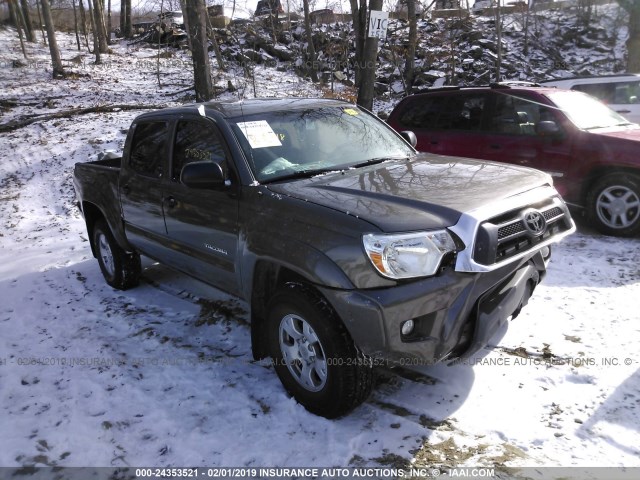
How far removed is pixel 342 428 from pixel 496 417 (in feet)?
3.00

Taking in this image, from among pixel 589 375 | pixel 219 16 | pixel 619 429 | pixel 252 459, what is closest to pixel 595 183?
pixel 589 375

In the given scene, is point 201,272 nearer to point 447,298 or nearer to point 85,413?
point 85,413

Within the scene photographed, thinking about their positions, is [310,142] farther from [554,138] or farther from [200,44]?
[200,44]

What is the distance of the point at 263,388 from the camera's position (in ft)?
11.2

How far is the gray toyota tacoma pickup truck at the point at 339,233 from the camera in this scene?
2611 millimetres

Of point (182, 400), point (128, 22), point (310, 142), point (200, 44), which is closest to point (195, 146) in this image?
point (310, 142)

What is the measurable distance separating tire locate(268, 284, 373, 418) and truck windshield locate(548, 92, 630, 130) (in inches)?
193

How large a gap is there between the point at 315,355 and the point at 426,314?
2.52ft

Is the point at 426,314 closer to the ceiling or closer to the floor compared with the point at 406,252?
closer to the floor

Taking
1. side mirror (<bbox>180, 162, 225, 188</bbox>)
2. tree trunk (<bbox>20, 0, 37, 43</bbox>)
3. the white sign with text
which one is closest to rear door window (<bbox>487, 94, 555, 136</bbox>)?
the white sign with text

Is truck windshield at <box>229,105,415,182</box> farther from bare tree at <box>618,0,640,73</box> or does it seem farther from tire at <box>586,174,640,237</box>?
bare tree at <box>618,0,640,73</box>

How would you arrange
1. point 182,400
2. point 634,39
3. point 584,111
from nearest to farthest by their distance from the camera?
1. point 182,400
2. point 584,111
3. point 634,39

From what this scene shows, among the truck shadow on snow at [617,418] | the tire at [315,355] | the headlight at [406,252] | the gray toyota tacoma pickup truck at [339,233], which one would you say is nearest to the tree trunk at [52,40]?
the gray toyota tacoma pickup truck at [339,233]

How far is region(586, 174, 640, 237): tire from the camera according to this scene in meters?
5.79
